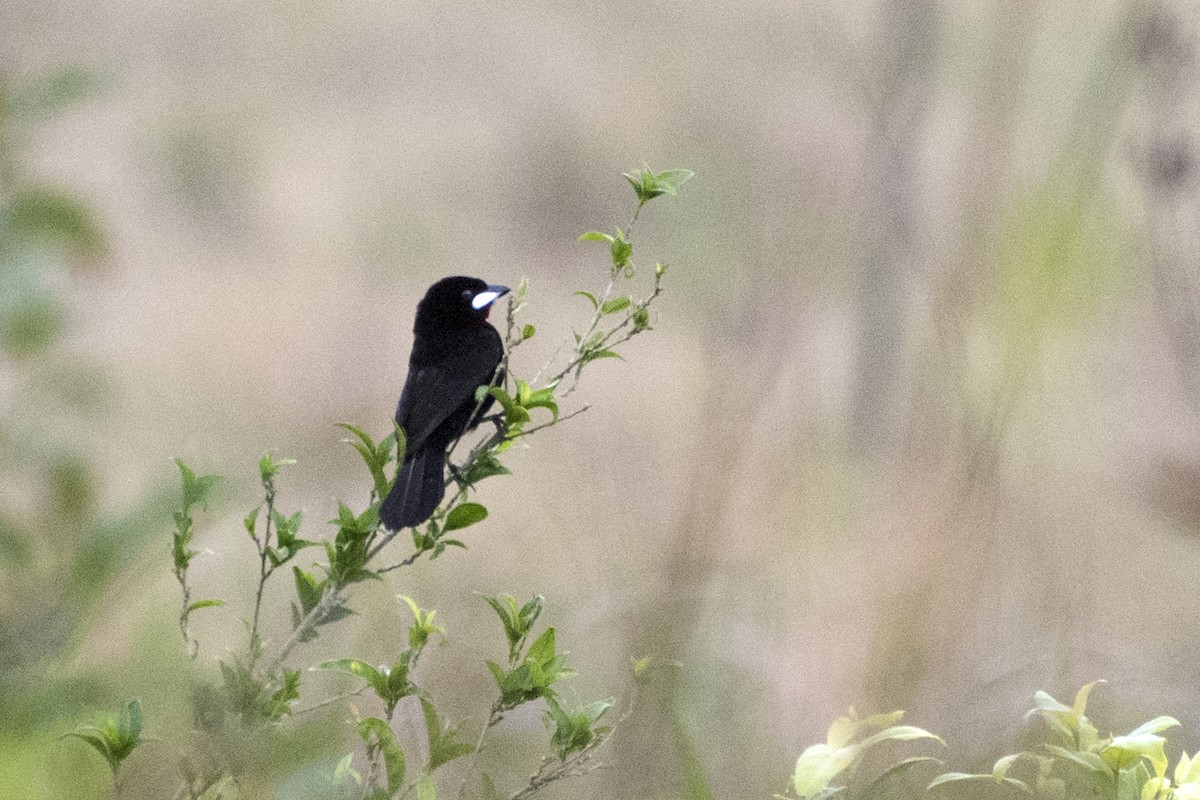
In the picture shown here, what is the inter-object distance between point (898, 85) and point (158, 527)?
83cm

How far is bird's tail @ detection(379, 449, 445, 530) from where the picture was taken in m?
0.74

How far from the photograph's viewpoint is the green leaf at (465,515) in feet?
1.92

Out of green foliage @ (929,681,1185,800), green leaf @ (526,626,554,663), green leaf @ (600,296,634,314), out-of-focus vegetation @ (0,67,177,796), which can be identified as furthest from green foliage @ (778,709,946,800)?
out-of-focus vegetation @ (0,67,177,796)

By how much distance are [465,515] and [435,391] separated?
313 millimetres

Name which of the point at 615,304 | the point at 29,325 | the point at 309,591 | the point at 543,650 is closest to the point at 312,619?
the point at 309,591

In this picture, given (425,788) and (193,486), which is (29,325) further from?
(425,788)

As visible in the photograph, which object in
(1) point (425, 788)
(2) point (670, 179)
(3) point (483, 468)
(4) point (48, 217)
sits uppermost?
(4) point (48, 217)

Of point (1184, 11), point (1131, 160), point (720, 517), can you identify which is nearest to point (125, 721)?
point (720, 517)

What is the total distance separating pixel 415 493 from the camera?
80cm

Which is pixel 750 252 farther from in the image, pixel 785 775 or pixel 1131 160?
pixel 785 775

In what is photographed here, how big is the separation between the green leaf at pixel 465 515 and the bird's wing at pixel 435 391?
25 centimetres

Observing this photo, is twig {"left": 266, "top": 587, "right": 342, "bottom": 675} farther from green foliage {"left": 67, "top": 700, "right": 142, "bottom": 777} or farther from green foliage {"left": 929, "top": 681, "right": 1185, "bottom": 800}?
green foliage {"left": 929, "top": 681, "right": 1185, "bottom": 800}

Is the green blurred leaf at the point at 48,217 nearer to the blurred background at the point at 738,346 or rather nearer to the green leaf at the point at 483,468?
the blurred background at the point at 738,346

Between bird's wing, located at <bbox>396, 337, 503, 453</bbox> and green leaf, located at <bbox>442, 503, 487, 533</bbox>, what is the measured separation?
253 millimetres
